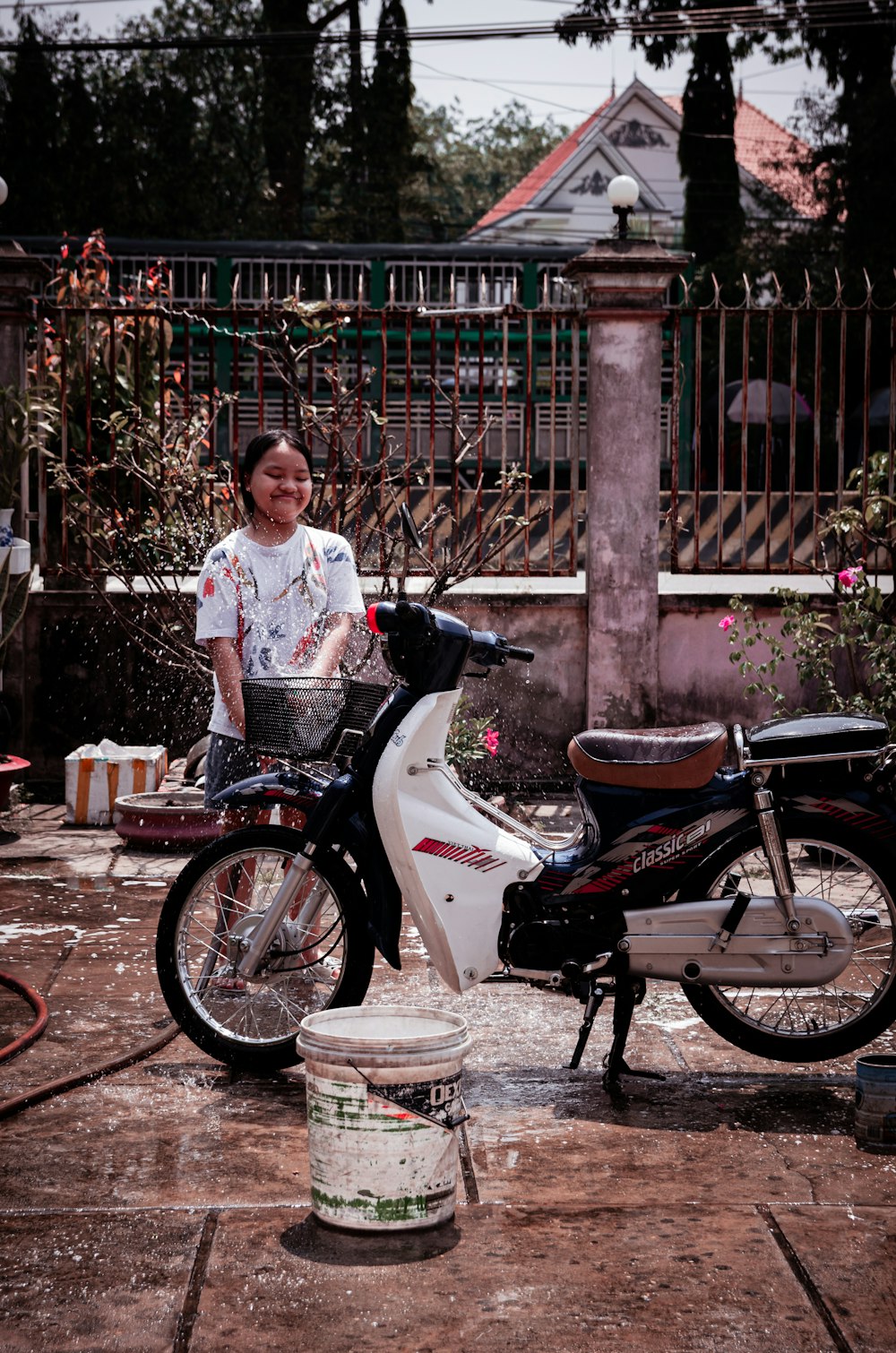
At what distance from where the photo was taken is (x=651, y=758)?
424cm

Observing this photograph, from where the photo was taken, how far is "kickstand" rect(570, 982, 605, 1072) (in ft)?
13.6

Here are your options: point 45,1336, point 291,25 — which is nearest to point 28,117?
point 291,25

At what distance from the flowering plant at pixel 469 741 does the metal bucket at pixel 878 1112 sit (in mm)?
4570

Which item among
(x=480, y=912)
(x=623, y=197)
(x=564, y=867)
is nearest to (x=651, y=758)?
(x=564, y=867)

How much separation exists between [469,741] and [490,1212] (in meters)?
5.32

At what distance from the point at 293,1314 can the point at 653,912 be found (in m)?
1.74

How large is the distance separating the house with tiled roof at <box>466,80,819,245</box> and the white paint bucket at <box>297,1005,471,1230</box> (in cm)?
2842

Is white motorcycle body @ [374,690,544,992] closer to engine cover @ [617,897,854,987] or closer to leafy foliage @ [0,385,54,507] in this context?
engine cover @ [617,897,854,987]

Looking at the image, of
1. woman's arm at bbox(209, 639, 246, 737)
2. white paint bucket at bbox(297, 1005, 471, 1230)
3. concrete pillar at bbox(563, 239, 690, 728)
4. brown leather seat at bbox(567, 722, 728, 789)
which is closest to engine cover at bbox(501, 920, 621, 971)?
brown leather seat at bbox(567, 722, 728, 789)

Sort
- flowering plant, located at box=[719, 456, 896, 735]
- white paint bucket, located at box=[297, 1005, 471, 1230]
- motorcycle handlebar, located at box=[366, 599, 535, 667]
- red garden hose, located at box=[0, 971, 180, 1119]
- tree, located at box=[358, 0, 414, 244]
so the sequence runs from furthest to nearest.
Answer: tree, located at box=[358, 0, 414, 244]
flowering plant, located at box=[719, 456, 896, 735]
motorcycle handlebar, located at box=[366, 599, 535, 667]
red garden hose, located at box=[0, 971, 180, 1119]
white paint bucket, located at box=[297, 1005, 471, 1230]

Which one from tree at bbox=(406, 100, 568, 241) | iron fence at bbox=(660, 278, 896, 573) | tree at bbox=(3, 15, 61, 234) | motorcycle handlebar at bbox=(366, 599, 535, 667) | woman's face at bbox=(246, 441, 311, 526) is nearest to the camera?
motorcycle handlebar at bbox=(366, 599, 535, 667)

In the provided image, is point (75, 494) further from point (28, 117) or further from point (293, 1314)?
point (28, 117)

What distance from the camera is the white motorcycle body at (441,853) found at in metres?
4.16

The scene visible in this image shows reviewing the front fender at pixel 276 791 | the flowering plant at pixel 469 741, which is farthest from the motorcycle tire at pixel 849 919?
the flowering plant at pixel 469 741
